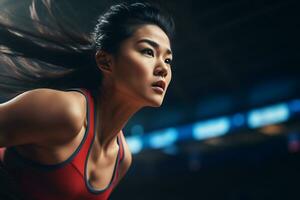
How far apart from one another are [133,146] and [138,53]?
7.12 m

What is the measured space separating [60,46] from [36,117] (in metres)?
0.49

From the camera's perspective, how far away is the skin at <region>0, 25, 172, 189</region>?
1.16 m

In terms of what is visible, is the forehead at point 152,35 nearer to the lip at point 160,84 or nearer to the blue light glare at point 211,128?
the lip at point 160,84

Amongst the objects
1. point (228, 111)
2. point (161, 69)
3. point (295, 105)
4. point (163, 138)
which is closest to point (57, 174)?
point (161, 69)

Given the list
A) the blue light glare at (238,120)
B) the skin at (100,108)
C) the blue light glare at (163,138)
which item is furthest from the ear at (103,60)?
the blue light glare at (163,138)

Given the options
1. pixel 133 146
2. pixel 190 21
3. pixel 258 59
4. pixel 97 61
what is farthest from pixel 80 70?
pixel 133 146

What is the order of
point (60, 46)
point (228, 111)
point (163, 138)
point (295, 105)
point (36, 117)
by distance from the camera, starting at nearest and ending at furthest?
point (36, 117) → point (60, 46) → point (295, 105) → point (228, 111) → point (163, 138)

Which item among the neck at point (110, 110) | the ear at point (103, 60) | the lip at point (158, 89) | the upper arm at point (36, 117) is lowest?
the upper arm at point (36, 117)

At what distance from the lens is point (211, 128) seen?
24.6ft

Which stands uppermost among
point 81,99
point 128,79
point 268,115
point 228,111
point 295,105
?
point 228,111

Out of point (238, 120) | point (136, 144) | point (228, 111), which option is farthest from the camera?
point (136, 144)

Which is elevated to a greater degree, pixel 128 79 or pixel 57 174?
pixel 128 79

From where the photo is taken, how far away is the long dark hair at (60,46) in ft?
4.79

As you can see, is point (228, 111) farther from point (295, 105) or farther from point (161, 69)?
point (161, 69)
